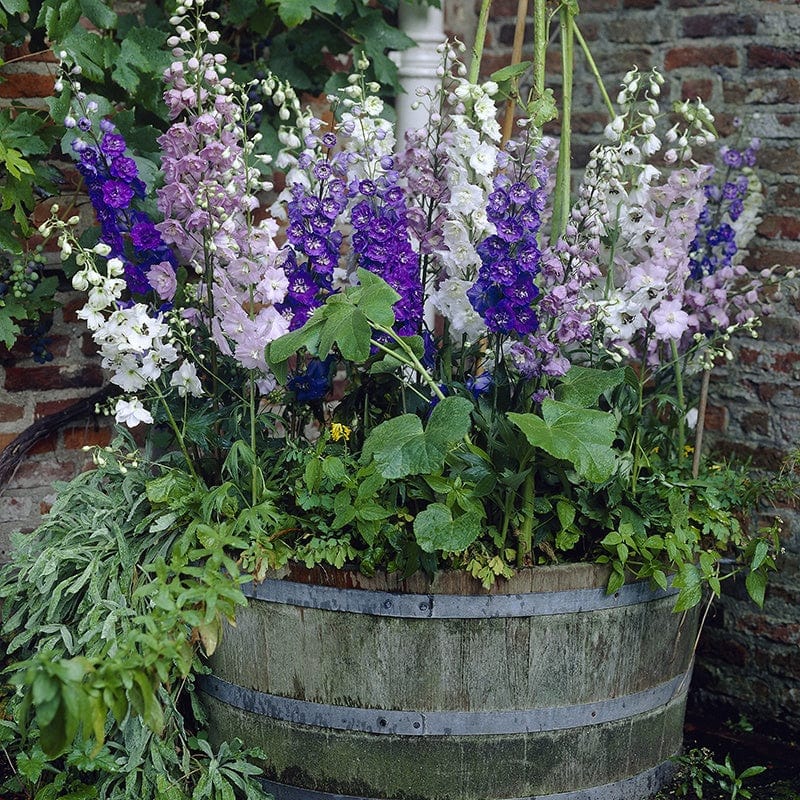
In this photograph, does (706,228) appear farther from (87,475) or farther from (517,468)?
(87,475)

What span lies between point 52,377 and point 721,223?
1.72 metres

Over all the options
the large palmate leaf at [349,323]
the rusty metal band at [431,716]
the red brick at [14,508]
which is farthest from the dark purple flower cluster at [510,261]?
the red brick at [14,508]

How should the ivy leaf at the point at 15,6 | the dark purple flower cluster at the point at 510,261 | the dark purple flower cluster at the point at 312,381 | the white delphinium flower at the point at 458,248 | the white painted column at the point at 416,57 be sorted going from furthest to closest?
the white painted column at the point at 416,57
the ivy leaf at the point at 15,6
the dark purple flower cluster at the point at 312,381
the white delphinium flower at the point at 458,248
the dark purple flower cluster at the point at 510,261

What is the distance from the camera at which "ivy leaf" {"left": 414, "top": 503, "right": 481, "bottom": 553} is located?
Answer: 1.88 m

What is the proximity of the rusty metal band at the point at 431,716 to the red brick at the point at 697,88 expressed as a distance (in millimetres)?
1552

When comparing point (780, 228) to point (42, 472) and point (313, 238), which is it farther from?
point (42, 472)

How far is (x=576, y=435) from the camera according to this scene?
183 centimetres

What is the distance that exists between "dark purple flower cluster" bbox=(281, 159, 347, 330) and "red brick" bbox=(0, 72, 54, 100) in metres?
0.93

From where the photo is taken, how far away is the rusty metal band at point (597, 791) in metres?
2.09

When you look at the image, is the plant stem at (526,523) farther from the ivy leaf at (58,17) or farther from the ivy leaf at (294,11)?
the ivy leaf at (58,17)

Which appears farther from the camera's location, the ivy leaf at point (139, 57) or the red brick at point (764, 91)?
the red brick at point (764, 91)

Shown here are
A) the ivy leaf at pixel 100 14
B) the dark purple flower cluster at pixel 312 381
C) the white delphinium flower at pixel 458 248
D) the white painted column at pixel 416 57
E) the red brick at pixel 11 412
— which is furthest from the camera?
the white painted column at pixel 416 57

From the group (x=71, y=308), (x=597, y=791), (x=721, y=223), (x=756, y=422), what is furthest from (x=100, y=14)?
(x=597, y=791)

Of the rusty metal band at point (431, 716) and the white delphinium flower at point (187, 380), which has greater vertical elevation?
the white delphinium flower at point (187, 380)
